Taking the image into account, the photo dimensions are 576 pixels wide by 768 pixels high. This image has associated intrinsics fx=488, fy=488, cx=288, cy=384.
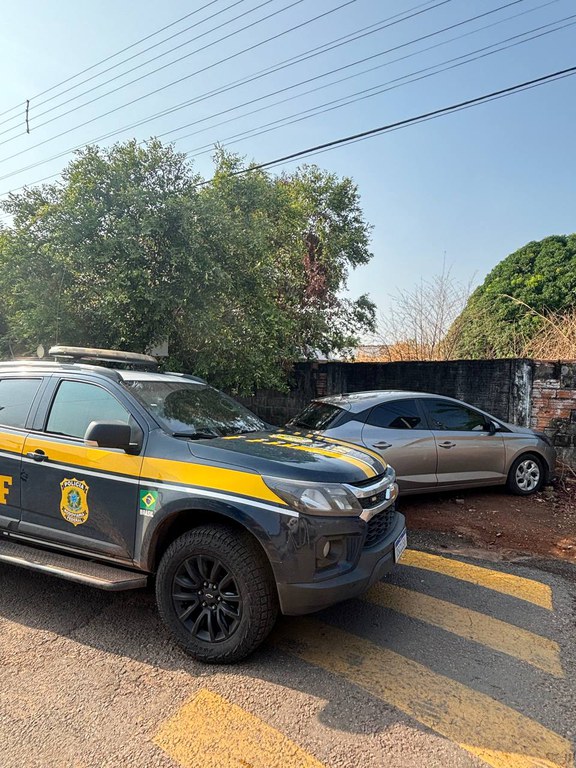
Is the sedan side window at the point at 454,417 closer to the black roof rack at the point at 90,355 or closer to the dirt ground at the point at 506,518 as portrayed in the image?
the dirt ground at the point at 506,518

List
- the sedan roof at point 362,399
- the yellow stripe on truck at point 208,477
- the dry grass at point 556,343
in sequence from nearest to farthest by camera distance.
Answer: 1. the yellow stripe on truck at point 208,477
2. the sedan roof at point 362,399
3. the dry grass at point 556,343

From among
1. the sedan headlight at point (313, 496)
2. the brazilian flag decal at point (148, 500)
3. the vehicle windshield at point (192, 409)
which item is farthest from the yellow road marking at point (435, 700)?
the vehicle windshield at point (192, 409)

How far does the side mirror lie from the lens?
3072mm

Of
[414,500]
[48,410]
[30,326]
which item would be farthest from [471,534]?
[30,326]

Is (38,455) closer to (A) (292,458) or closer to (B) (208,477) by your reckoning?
(B) (208,477)

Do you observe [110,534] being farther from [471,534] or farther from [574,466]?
[574,466]

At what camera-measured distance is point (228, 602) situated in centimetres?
286

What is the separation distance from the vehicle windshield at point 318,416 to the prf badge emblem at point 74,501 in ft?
9.35

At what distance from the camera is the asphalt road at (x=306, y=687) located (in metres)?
2.24

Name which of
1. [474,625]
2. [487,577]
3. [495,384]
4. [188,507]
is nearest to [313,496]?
[188,507]

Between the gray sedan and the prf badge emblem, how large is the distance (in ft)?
9.71

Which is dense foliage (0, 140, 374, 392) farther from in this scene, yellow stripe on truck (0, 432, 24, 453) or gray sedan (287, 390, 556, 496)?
yellow stripe on truck (0, 432, 24, 453)

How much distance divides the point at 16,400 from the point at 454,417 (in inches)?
196

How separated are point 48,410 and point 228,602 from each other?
6.72 ft
